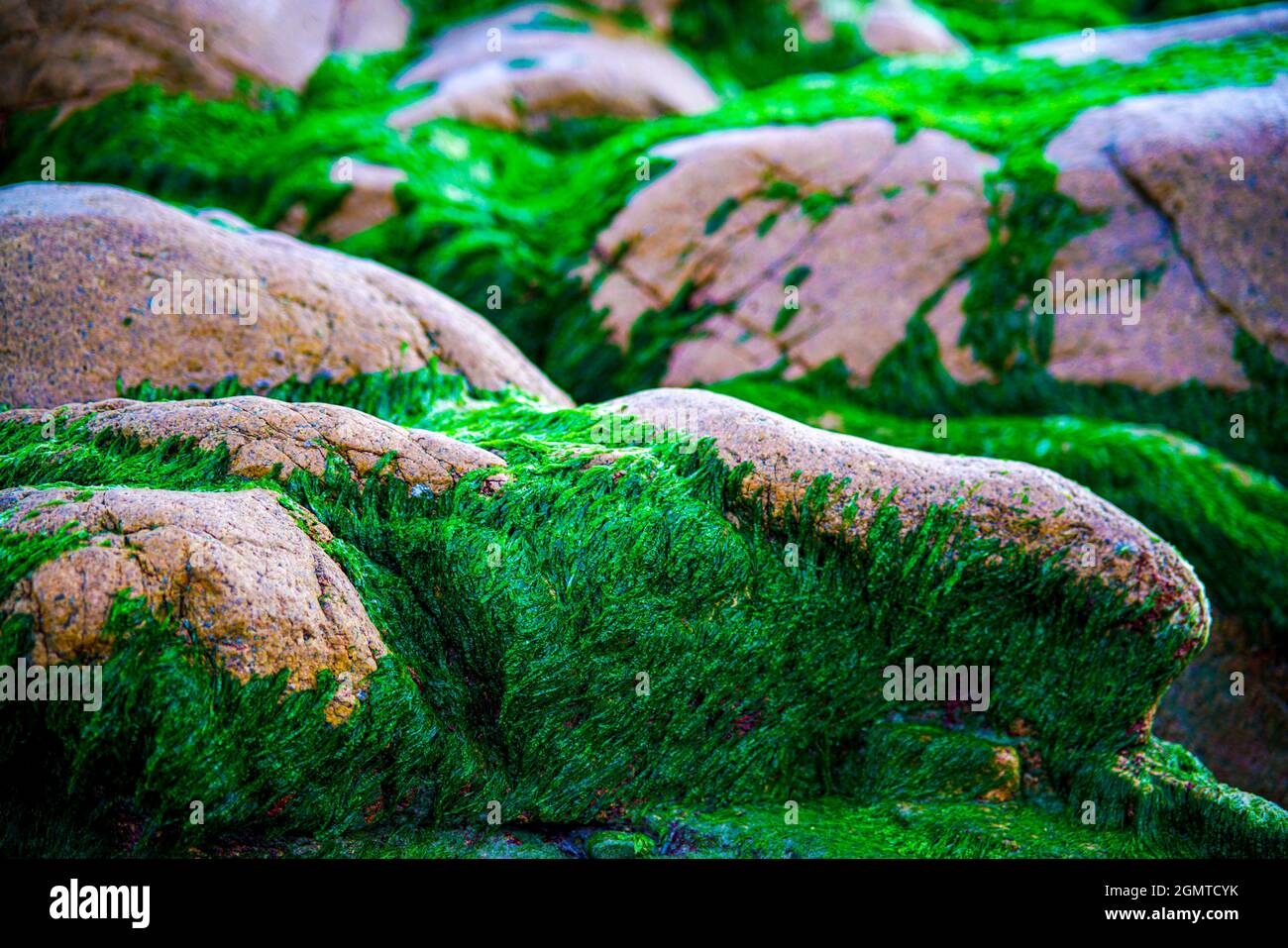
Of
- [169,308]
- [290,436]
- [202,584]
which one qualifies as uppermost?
[169,308]

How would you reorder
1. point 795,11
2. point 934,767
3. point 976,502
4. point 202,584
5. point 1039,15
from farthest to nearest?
point 1039,15 → point 795,11 → point 976,502 → point 934,767 → point 202,584

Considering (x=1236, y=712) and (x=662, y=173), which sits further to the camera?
(x=662, y=173)

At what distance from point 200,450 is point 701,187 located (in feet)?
16.7

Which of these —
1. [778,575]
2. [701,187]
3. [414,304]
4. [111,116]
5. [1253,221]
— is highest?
[111,116]

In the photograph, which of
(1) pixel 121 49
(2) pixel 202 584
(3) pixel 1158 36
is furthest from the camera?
(3) pixel 1158 36

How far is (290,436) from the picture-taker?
416cm

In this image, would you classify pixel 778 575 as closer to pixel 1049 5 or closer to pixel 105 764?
pixel 105 764

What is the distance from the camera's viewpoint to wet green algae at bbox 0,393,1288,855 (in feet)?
11.1

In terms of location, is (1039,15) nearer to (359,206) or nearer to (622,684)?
(359,206)

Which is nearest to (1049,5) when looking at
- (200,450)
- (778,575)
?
(778,575)

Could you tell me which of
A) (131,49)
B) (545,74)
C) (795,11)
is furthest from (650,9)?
(131,49)

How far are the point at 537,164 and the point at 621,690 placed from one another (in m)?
6.60

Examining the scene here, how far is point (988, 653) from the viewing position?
4520mm

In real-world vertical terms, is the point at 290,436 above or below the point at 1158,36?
below
